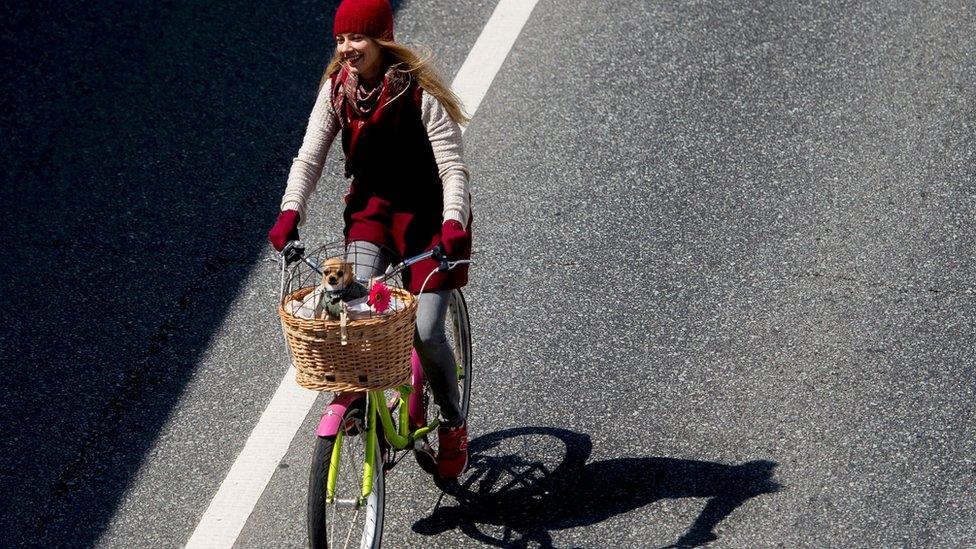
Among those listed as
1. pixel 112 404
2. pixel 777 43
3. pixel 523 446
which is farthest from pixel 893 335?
pixel 112 404

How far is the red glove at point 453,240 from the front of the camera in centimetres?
457

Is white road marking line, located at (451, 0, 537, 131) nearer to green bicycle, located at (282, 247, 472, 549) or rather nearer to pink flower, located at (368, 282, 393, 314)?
green bicycle, located at (282, 247, 472, 549)

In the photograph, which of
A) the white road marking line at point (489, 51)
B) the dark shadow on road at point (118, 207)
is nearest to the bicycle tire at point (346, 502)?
the dark shadow on road at point (118, 207)

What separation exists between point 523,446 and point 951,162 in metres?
3.19

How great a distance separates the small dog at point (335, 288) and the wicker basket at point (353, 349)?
0.12 m

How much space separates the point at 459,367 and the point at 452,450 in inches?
19.0

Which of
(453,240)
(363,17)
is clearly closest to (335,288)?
(453,240)

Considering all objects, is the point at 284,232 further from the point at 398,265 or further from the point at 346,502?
the point at 346,502

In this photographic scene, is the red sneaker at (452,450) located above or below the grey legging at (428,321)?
below

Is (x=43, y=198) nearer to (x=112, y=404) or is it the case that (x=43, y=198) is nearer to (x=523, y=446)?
(x=112, y=404)

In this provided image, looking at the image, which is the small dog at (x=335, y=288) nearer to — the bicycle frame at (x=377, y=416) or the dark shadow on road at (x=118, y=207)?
the bicycle frame at (x=377, y=416)

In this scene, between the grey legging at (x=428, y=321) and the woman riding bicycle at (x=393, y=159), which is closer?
the woman riding bicycle at (x=393, y=159)

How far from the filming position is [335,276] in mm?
4297

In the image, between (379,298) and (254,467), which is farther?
(254,467)
